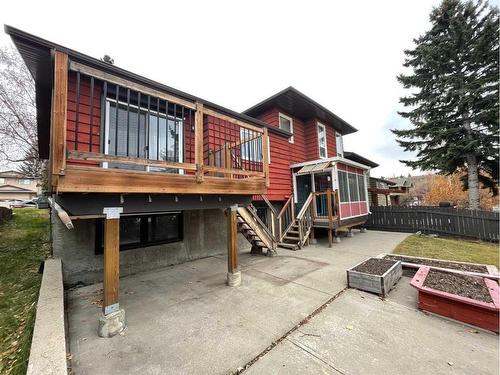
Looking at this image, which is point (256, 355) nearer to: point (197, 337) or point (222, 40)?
point (197, 337)

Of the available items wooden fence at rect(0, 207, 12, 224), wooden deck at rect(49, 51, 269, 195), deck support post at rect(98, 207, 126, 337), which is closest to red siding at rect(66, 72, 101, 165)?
wooden deck at rect(49, 51, 269, 195)

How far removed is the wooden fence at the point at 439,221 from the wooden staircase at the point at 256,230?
8.97 m

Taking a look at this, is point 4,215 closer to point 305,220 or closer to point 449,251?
point 305,220

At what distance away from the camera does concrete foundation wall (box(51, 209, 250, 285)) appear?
187 inches

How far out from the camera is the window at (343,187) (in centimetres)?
912

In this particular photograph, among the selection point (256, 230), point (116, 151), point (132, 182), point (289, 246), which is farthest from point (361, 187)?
point (116, 151)

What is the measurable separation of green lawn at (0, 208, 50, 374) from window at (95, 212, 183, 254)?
138 centimetres

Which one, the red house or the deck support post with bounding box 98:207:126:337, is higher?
the red house

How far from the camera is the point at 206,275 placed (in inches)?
211

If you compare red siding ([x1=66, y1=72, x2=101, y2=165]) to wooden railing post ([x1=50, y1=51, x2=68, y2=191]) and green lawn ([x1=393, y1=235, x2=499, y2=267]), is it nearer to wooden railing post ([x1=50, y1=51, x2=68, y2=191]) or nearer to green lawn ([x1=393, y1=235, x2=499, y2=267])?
wooden railing post ([x1=50, y1=51, x2=68, y2=191])

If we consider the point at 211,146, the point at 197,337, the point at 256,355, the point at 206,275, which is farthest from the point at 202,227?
the point at 256,355

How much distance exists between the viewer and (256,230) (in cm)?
680

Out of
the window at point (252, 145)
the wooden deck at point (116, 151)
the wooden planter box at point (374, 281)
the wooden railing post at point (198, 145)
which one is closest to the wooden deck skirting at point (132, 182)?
the wooden deck at point (116, 151)

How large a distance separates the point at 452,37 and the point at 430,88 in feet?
8.02
